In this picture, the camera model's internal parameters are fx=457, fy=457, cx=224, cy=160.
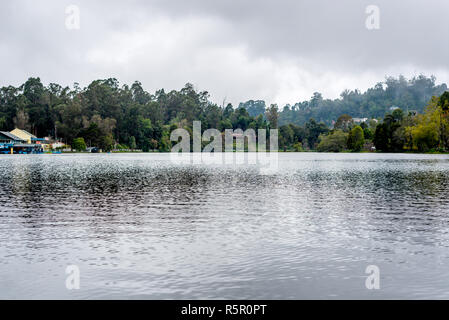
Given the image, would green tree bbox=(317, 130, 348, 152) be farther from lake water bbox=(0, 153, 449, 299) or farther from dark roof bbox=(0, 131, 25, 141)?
lake water bbox=(0, 153, 449, 299)

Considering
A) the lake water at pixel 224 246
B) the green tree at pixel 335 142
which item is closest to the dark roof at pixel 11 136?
the green tree at pixel 335 142

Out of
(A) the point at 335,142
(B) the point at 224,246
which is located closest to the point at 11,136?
(A) the point at 335,142

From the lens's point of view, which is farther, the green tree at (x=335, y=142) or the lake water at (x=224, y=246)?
the green tree at (x=335, y=142)

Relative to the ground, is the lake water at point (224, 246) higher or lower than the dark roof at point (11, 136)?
lower

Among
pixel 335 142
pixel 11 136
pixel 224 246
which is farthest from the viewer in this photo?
pixel 335 142

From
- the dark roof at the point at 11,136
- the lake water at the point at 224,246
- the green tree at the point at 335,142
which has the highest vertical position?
the dark roof at the point at 11,136

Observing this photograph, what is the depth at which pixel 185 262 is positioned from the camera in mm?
13586

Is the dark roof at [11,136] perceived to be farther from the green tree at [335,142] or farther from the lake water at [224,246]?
the lake water at [224,246]

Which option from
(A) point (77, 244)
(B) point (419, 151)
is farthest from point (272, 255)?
(B) point (419, 151)

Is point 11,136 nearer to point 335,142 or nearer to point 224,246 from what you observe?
point 335,142

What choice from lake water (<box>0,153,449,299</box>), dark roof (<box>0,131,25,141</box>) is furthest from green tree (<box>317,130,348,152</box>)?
lake water (<box>0,153,449,299</box>)

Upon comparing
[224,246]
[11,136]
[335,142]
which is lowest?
[224,246]

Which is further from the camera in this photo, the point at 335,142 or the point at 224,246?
the point at 335,142

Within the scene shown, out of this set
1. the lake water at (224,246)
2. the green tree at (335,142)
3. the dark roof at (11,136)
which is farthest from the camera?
the green tree at (335,142)
